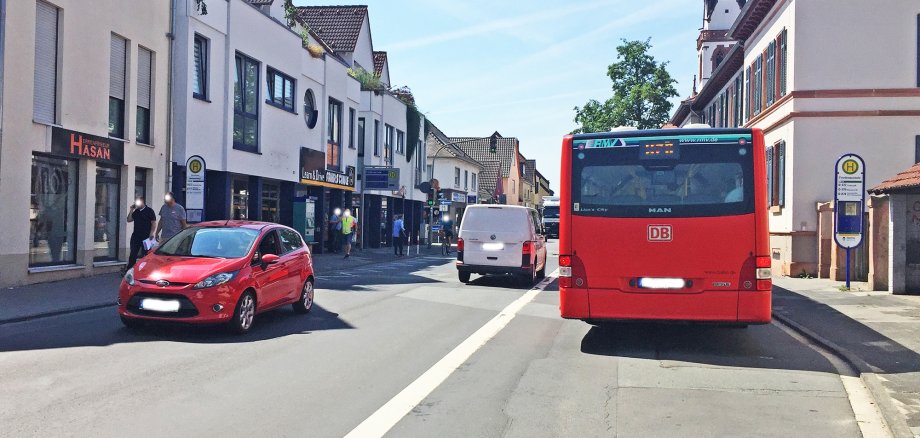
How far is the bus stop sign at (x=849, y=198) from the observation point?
1625 centimetres

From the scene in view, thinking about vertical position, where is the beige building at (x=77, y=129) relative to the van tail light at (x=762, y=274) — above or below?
above

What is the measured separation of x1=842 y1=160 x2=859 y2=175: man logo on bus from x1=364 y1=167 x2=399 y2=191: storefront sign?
21.2 meters

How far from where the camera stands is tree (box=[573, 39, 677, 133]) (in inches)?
2276

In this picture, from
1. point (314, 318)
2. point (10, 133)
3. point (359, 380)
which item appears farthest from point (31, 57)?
point (359, 380)

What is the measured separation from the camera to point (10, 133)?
15.0 m

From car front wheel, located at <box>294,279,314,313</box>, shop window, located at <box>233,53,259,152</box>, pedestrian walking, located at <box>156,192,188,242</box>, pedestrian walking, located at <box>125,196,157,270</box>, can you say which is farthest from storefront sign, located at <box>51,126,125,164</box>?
car front wheel, located at <box>294,279,314,313</box>

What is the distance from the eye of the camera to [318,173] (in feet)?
103

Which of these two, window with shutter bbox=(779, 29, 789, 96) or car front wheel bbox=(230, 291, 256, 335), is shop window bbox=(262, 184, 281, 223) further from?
car front wheel bbox=(230, 291, 256, 335)

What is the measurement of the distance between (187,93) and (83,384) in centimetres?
1573

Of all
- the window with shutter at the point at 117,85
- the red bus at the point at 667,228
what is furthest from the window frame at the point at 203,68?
the red bus at the point at 667,228

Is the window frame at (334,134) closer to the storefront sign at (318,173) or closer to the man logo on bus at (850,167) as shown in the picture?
the storefront sign at (318,173)

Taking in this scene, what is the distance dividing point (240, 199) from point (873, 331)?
2021 cm

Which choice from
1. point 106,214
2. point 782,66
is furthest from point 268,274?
point 782,66

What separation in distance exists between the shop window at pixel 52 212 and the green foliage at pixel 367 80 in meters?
21.6
